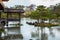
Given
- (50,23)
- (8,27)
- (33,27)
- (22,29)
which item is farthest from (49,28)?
(8,27)

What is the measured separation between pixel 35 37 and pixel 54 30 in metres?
0.52

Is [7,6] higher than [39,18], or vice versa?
[7,6]

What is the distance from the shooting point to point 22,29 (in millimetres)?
3988

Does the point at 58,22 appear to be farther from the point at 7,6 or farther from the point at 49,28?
the point at 7,6

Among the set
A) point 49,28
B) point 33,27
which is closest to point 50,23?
point 49,28

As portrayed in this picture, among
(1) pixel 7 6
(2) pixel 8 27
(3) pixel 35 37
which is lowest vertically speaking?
(3) pixel 35 37

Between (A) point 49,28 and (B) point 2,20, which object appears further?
(A) point 49,28

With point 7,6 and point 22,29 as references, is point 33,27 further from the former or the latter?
point 7,6

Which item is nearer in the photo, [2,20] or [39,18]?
[2,20]

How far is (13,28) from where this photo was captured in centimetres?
400

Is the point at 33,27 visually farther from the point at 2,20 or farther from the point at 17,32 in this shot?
the point at 2,20

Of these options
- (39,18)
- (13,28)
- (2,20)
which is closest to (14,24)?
(13,28)

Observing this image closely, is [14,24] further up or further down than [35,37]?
further up

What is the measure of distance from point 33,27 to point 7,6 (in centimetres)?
76
